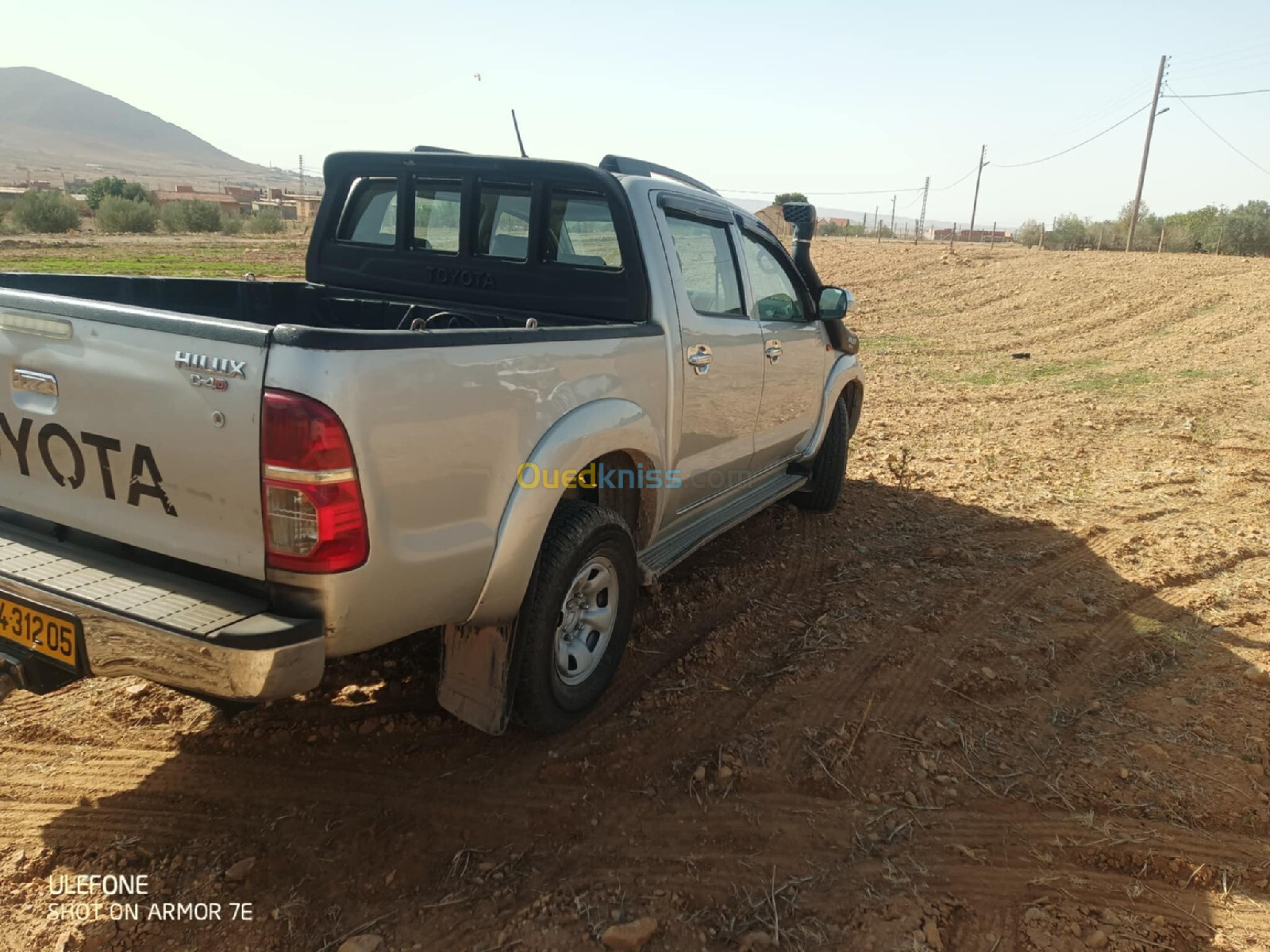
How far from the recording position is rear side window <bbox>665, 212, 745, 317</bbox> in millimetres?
3799

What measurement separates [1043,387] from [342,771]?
389 inches

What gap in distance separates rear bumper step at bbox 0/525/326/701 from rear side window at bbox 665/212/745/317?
224 centimetres

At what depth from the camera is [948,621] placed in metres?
4.28

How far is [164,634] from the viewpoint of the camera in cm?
217

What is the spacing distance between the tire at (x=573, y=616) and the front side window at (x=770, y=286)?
5.64ft

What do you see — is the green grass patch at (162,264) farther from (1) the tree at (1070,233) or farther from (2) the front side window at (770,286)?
(1) the tree at (1070,233)

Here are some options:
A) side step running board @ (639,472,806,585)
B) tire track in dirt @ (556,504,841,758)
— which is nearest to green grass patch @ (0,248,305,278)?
tire track in dirt @ (556,504,841,758)

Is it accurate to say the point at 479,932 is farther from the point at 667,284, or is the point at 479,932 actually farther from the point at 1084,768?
the point at 667,284

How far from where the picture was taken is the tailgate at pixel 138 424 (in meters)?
2.17

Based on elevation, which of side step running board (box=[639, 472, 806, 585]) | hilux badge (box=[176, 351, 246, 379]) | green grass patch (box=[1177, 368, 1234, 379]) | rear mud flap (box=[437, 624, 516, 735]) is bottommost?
rear mud flap (box=[437, 624, 516, 735])

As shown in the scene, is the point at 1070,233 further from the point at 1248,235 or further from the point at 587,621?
the point at 587,621

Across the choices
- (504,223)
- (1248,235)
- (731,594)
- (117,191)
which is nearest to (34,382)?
(504,223)

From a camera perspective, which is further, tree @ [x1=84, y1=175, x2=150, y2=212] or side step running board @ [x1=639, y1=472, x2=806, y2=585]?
tree @ [x1=84, y1=175, x2=150, y2=212]

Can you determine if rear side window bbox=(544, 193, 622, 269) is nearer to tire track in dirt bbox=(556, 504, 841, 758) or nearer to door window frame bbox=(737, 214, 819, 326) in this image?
Result: door window frame bbox=(737, 214, 819, 326)
